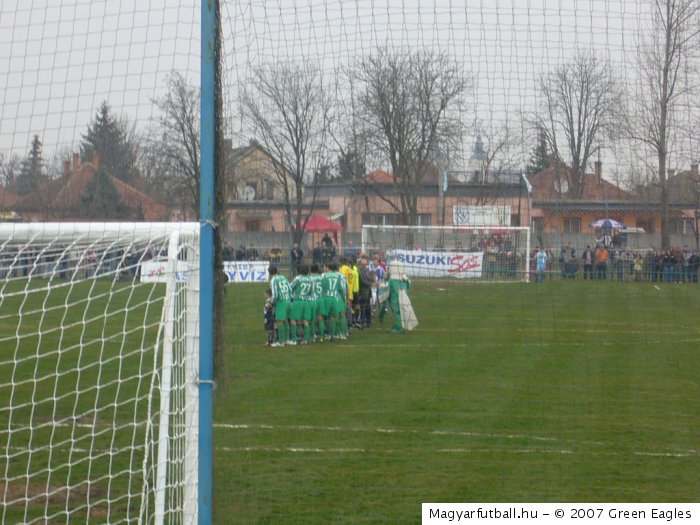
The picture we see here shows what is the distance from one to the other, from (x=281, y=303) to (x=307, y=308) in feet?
1.97

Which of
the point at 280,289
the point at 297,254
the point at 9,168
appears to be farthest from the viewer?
the point at 280,289

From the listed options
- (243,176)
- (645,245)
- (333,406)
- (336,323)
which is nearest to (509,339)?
(336,323)

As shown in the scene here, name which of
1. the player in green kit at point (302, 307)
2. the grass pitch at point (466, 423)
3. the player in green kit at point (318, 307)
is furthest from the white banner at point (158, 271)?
the player in green kit at point (318, 307)

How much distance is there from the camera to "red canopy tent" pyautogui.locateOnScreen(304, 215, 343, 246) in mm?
6207

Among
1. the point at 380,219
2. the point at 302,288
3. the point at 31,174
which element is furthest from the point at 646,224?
the point at 302,288

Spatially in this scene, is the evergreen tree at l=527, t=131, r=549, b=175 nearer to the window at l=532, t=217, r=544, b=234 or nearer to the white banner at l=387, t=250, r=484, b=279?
the window at l=532, t=217, r=544, b=234

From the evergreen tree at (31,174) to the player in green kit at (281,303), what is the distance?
35.8 ft

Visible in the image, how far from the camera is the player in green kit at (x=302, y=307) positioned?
56.0ft

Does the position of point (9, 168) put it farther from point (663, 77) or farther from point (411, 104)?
point (663, 77)

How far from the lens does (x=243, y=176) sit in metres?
5.66

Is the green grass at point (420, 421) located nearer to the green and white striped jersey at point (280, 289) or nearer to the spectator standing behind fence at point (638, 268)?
the spectator standing behind fence at point (638, 268)

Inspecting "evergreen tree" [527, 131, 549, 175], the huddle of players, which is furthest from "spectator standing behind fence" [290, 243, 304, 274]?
the huddle of players

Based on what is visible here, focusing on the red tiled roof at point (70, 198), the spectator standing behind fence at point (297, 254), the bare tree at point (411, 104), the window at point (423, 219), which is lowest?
the spectator standing behind fence at point (297, 254)

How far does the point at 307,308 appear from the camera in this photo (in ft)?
57.0
